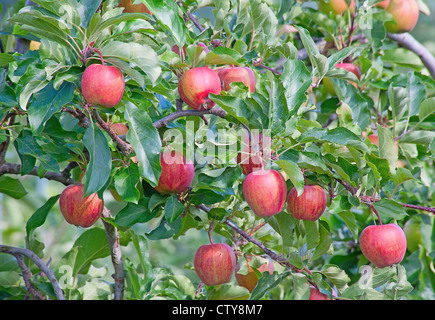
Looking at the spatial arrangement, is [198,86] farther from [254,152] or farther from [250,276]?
[250,276]

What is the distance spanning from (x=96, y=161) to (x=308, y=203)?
1.44 ft

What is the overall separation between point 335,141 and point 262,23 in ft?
1.33

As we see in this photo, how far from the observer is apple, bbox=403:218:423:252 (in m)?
1.88

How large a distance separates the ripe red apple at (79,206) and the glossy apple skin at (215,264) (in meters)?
0.29

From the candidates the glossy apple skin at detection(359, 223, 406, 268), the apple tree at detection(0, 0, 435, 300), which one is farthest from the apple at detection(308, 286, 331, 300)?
the glossy apple skin at detection(359, 223, 406, 268)

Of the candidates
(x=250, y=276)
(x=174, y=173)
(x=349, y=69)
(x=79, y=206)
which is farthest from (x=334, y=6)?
(x=79, y=206)

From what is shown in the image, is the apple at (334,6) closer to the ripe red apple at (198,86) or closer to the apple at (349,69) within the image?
the apple at (349,69)

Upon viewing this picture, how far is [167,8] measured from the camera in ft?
3.12

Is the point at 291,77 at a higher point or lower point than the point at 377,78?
higher

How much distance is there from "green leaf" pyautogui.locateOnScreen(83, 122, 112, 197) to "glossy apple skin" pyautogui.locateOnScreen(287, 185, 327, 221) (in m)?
0.40

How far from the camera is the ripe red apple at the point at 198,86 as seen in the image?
95cm

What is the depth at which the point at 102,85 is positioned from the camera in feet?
2.84

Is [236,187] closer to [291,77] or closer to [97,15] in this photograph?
[291,77]

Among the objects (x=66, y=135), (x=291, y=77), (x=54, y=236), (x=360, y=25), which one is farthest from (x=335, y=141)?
(x=54, y=236)
